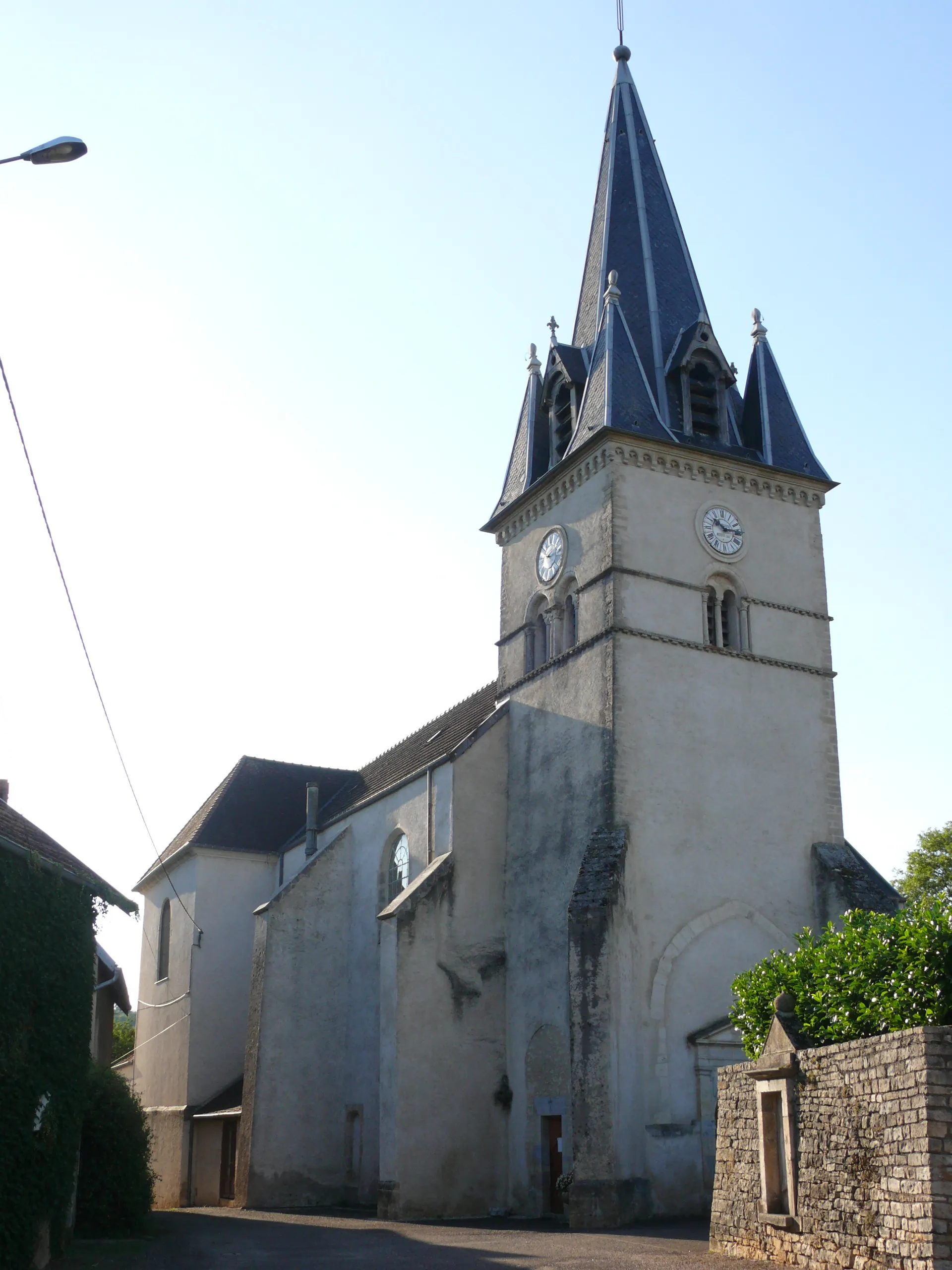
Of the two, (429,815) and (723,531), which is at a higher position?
(723,531)

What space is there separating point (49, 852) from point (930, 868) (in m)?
26.3

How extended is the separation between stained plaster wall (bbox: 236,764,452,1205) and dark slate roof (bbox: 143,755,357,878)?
5.46 m

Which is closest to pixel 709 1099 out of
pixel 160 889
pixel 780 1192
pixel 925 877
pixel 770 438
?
pixel 780 1192

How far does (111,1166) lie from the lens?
21.0 metres

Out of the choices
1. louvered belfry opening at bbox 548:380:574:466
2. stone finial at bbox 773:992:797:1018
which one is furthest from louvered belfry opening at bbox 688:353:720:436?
stone finial at bbox 773:992:797:1018

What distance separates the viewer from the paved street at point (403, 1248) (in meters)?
14.9

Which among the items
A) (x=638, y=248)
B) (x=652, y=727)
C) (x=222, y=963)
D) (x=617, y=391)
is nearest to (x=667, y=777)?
(x=652, y=727)

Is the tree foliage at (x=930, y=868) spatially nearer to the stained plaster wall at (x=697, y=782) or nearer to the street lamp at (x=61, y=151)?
the stained plaster wall at (x=697, y=782)

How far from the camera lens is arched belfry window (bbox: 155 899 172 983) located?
36531mm

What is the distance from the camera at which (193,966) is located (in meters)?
33.5

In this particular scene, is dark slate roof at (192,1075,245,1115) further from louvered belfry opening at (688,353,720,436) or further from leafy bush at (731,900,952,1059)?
louvered belfry opening at (688,353,720,436)

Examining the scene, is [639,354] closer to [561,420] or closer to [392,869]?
[561,420]

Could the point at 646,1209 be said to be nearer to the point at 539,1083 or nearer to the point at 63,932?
the point at 539,1083

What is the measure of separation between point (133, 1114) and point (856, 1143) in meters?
14.0
